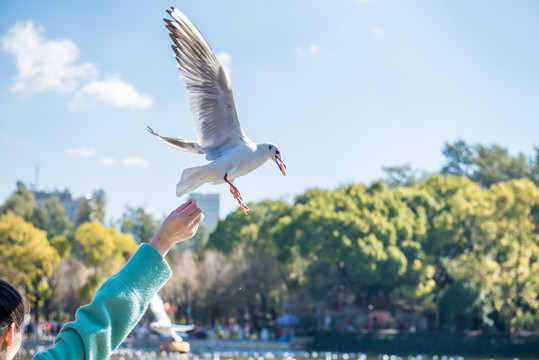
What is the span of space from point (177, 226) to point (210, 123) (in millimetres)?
1676

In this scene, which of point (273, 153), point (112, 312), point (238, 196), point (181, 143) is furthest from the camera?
point (181, 143)

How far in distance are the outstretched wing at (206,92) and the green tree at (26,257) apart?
3558cm

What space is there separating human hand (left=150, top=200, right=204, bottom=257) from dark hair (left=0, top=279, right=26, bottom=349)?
347mm

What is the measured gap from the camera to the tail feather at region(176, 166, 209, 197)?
2.71m

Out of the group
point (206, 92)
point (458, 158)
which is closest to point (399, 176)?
point (458, 158)

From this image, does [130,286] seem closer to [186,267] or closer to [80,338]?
[80,338]

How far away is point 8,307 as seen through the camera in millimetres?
1542

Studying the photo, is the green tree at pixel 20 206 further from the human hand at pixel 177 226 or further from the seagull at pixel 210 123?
the human hand at pixel 177 226

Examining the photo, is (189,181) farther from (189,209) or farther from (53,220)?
(53,220)

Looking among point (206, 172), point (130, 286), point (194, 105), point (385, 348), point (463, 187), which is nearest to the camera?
point (130, 286)

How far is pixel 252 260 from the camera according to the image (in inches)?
1496

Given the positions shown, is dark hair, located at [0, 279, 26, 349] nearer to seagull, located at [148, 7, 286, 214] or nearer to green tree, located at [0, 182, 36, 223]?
seagull, located at [148, 7, 286, 214]

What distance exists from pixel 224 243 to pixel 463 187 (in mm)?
14941

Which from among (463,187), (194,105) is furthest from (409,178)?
(194,105)
